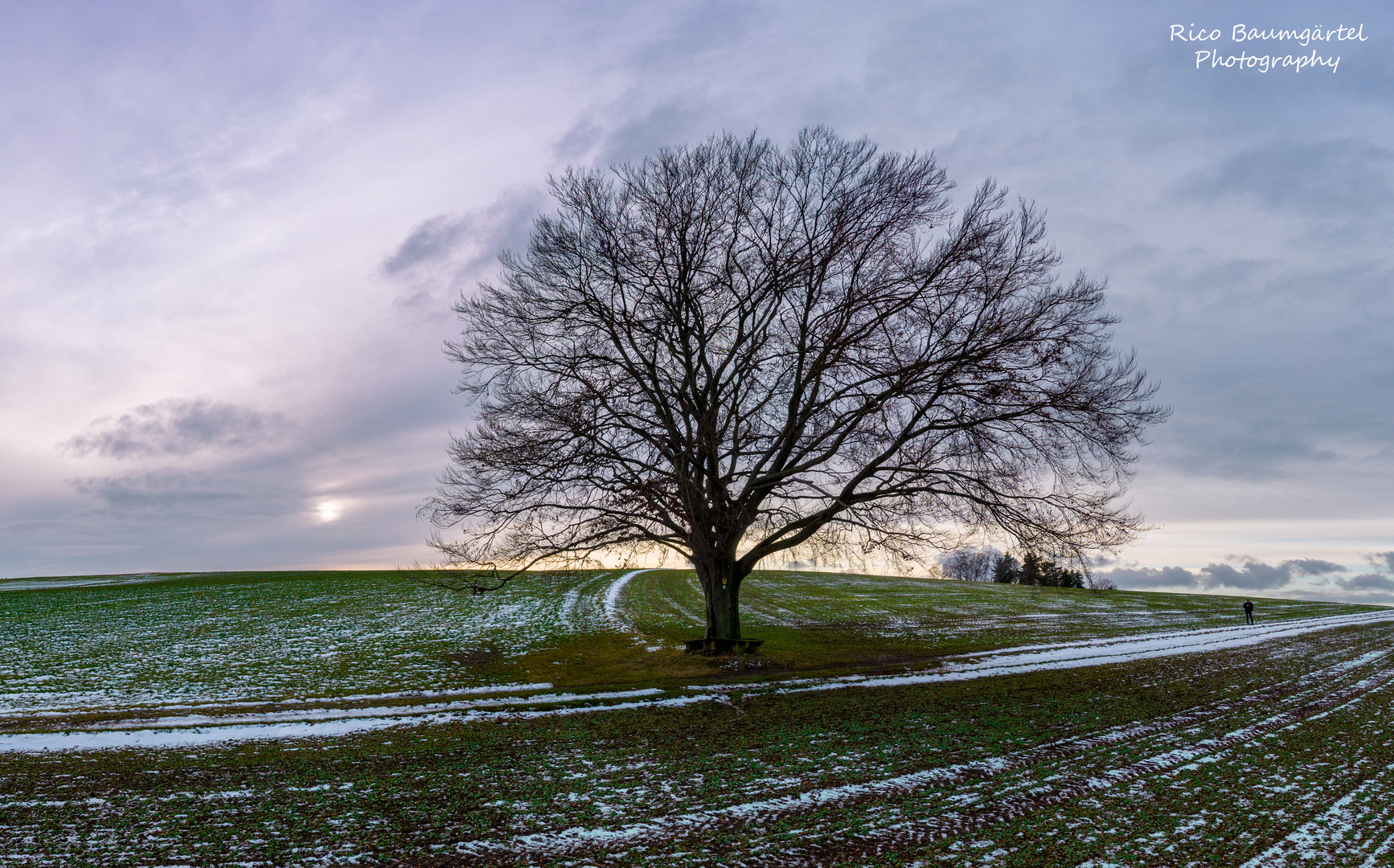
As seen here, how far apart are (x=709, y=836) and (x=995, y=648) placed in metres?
18.9

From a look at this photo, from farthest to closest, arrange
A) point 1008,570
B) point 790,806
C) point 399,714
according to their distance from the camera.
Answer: point 1008,570, point 399,714, point 790,806

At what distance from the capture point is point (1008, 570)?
73.3m

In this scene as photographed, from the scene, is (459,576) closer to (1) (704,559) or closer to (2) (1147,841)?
(1) (704,559)

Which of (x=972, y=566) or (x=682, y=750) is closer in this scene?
(x=682, y=750)

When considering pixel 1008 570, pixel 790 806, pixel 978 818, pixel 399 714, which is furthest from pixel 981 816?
pixel 1008 570

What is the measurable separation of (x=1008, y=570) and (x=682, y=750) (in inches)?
2828

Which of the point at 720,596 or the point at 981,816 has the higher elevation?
the point at 720,596

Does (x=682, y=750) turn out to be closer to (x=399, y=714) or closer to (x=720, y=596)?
(x=399, y=714)

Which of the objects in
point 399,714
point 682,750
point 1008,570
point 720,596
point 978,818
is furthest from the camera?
point 1008,570

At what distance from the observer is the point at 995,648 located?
892 inches

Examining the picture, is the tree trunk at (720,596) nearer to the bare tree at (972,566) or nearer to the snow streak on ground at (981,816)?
the snow streak on ground at (981,816)

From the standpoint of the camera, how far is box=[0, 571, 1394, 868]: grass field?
6.66 metres

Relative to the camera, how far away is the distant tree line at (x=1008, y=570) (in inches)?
749

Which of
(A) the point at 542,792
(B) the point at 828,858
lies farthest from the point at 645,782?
(B) the point at 828,858
